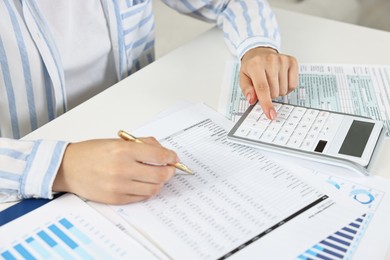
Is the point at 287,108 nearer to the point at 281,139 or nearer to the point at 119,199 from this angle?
the point at 281,139

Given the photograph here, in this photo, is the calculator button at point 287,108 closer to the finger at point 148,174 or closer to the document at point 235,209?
the document at point 235,209

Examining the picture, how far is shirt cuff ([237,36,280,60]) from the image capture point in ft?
3.53

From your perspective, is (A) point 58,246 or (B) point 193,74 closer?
(A) point 58,246

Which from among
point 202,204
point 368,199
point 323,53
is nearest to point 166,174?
point 202,204

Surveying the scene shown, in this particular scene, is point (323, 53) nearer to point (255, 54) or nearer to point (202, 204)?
point (255, 54)

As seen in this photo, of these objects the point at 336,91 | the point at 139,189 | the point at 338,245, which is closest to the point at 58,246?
the point at 139,189

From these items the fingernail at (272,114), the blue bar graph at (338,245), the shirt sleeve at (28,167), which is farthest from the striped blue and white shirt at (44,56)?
the blue bar graph at (338,245)

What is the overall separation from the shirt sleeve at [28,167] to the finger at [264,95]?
0.31 metres

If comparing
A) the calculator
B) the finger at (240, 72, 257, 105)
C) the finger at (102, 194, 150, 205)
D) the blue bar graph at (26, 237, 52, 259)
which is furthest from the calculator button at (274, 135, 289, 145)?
the blue bar graph at (26, 237, 52, 259)

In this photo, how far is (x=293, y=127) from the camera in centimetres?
86

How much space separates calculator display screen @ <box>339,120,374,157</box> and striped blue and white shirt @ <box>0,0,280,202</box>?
0.28 metres

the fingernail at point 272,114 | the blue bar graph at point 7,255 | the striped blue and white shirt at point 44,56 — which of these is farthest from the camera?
the fingernail at point 272,114

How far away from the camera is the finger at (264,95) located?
89cm

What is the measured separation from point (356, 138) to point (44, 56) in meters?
0.53
